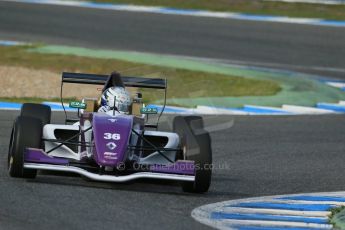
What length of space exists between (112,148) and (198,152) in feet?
2.58

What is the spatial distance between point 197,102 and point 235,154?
3.86 m

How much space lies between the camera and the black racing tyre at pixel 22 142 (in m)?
9.45

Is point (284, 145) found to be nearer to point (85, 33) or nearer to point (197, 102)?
point (197, 102)

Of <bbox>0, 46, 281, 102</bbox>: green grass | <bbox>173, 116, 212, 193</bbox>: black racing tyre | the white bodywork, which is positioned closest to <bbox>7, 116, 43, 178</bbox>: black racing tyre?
the white bodywork

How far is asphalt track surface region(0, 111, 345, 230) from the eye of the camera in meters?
8.14

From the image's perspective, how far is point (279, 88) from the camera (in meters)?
18.8

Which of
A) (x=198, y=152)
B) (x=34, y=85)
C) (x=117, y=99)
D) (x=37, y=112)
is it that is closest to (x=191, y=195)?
(x=198, y=152)

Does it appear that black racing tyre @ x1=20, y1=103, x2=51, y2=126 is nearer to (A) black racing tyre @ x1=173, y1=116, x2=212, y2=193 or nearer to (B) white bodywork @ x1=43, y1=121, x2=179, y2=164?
(B) white bodywork @ x1=43, y1=121, x2=179, y2=164

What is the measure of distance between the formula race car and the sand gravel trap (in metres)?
6.31

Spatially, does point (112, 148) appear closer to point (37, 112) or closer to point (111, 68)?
point (37, 112)

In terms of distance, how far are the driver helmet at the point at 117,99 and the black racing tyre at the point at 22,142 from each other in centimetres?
75

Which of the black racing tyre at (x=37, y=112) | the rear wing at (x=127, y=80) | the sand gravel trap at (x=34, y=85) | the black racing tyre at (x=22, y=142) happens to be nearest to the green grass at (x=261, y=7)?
the sand gravel trap at (x=34, y=85)

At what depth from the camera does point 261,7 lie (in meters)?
28.3

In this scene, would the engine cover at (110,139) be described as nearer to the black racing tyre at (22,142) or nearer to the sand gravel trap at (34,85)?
the black racing tyre at (22,142)
